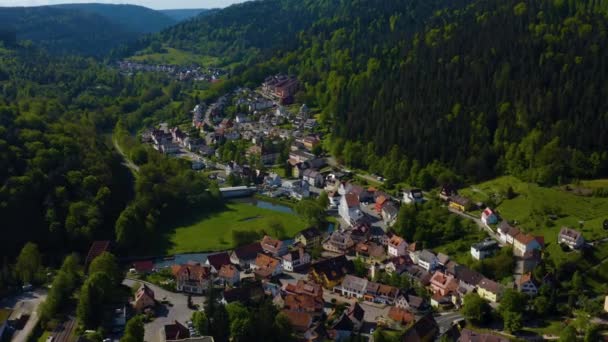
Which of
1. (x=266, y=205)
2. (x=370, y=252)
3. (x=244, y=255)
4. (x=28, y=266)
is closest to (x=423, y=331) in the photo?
(x=370, y=252)

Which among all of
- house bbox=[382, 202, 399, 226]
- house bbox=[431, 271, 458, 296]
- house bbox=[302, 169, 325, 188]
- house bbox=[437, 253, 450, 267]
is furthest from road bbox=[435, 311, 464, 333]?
house bbox=[302, 169, 325, 188]

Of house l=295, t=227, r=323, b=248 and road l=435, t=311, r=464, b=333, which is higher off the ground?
road l=435, t=311, r=464, b=333

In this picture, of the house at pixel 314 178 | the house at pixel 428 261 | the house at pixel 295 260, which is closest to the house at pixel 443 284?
the house at pixel 428 261

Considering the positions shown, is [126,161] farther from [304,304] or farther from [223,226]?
[304,304]

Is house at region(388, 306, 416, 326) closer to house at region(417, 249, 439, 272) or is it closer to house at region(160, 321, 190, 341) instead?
house at region(417, 249, 439, 272)

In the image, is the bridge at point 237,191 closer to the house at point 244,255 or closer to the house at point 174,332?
the house at point 244,255

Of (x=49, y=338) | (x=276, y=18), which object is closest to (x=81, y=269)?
(x=49, y=338)

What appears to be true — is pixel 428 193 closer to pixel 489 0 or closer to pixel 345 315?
pixel 345 315
